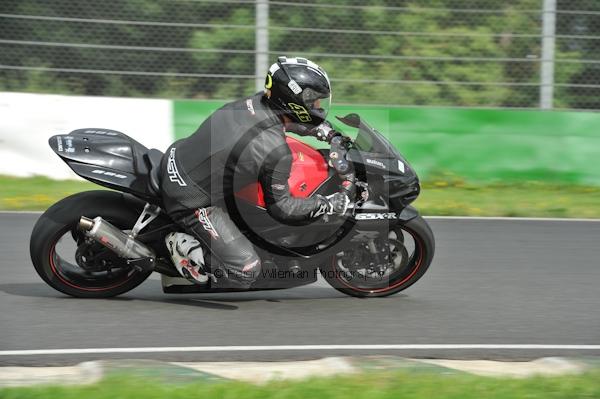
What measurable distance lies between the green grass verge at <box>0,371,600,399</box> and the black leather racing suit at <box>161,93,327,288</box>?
1582 millimetres

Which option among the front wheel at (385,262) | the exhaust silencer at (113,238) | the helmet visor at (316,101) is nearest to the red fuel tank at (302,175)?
the helmet visor at (316,101)

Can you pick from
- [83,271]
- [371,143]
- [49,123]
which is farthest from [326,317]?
[49,123]

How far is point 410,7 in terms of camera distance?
1248 centimetres

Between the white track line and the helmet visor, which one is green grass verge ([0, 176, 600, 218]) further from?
the white track line

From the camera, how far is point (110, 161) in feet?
21.0

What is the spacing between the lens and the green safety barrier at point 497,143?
1199 centimetres

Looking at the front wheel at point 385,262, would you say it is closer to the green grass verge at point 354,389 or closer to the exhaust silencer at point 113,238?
the exhaust silencer at point 113,238

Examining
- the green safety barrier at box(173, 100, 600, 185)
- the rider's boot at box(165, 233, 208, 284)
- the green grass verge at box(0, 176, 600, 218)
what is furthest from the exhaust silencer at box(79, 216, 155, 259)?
the green safety barrier at box(173, 100, 600, 185)

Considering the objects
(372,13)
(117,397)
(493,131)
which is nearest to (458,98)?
(493,131)

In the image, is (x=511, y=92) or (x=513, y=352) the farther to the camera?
(x=511, y=92)

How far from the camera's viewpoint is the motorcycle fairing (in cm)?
631

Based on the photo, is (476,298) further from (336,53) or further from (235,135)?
(336,53)

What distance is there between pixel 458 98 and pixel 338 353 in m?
7.25

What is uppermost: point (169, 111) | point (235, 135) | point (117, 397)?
point (169, 111)
